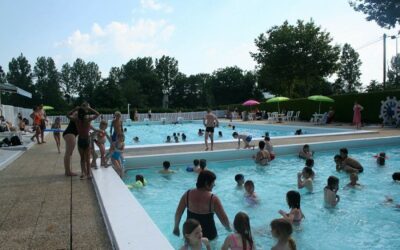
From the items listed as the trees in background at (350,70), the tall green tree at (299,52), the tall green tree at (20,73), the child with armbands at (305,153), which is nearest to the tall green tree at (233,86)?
the trees in background at (350,70)

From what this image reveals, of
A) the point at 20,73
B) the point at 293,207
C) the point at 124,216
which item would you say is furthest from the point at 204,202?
the point at 20,73

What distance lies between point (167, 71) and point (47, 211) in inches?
3108

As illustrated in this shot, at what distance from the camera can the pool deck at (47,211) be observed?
4406 mm

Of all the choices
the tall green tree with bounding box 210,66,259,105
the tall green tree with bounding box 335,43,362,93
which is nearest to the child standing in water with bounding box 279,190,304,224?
the tall green tree with bounding box 210,66,259,105

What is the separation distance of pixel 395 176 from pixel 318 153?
196 inches

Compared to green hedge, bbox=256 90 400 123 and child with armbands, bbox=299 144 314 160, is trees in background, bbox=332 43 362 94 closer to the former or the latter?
green hedge, bbox=256 90 400 123

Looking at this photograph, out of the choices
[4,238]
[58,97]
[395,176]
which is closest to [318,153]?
[395,176]

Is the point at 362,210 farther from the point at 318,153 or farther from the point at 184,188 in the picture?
the point at 318,153

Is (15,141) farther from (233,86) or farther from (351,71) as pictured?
(351,71)

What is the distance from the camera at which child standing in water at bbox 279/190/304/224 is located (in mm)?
5858

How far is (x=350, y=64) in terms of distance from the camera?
82000 millimetres

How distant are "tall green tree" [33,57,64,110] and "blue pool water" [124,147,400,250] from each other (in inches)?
2406

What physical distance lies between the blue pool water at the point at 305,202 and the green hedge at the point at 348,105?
10932mm

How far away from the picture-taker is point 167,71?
83.2 m
